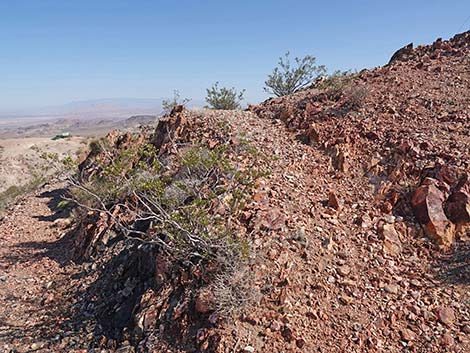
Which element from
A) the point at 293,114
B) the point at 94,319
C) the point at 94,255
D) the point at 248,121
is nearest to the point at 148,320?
the point at 94,319

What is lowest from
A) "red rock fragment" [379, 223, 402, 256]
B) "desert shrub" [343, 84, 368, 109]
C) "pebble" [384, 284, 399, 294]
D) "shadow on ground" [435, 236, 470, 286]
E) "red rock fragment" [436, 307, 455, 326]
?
"red rock fragment" [436, 307, 455, 326]

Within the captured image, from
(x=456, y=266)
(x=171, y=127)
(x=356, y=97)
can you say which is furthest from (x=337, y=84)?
(x=456, y=266)

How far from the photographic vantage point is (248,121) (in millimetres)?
9930

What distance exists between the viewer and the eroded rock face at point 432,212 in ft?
18.9

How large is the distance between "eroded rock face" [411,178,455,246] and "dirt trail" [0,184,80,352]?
6.20 meters

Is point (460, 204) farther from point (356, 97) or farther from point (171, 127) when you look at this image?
point (171, 127)

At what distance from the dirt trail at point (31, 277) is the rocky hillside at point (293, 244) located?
0.75ft

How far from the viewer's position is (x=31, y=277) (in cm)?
741

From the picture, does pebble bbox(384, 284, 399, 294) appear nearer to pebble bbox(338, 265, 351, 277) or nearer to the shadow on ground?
pebble bbox(338, 265, 351, 277)

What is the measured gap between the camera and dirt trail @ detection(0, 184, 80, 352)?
A: 18.3ft

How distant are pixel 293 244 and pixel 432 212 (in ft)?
8.50

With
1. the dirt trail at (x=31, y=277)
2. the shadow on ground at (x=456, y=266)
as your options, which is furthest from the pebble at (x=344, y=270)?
the dirt trail at (x=31, y=277)

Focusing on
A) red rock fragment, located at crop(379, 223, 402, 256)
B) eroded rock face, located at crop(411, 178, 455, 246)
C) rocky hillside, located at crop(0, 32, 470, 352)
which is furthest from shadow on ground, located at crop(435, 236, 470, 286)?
red rock fragment, located at crop(379, 223, 402, 256)

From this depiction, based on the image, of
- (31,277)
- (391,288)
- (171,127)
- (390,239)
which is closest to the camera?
(391,288)
